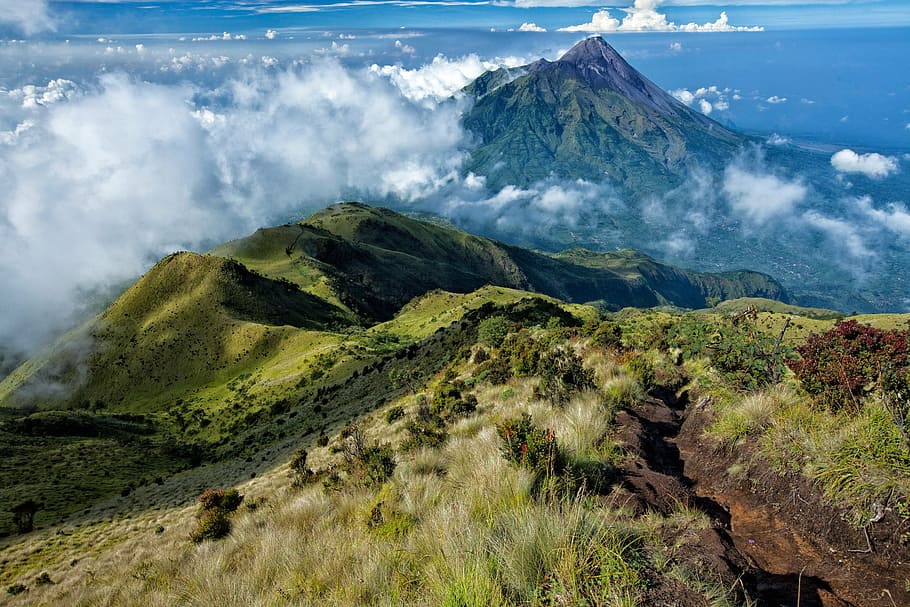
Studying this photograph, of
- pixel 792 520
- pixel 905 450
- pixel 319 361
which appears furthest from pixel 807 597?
pixel 319 361

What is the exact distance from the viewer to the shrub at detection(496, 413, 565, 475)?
21.7 ft

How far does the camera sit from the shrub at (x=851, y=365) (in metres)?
7.60

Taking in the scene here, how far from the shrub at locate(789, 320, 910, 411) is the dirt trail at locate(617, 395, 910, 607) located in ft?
7.36

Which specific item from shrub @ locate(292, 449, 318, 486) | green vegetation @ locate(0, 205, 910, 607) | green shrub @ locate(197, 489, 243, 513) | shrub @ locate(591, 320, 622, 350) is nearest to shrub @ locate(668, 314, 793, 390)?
green vegetation @ locate(0, 205, 910, 607)

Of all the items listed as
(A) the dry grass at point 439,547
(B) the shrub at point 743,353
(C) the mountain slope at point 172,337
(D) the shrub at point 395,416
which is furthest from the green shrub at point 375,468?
(C) the mountain slope at point 172,337

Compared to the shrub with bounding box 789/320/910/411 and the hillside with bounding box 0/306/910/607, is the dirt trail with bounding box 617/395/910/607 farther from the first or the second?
the shrub with bounding box 789/320/910/411

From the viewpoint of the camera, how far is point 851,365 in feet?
26.9

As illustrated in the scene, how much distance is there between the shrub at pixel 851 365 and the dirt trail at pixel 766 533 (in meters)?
2.24

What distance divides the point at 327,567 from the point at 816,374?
9118 mm

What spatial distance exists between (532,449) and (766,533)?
10.9 ft

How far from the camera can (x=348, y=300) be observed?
469ft

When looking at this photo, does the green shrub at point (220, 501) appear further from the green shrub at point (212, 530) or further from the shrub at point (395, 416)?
the shrub at point (395, 416)

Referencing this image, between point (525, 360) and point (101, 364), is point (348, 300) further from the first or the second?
point (525, 360)

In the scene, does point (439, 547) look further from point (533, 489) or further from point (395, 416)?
point (395, 416)
